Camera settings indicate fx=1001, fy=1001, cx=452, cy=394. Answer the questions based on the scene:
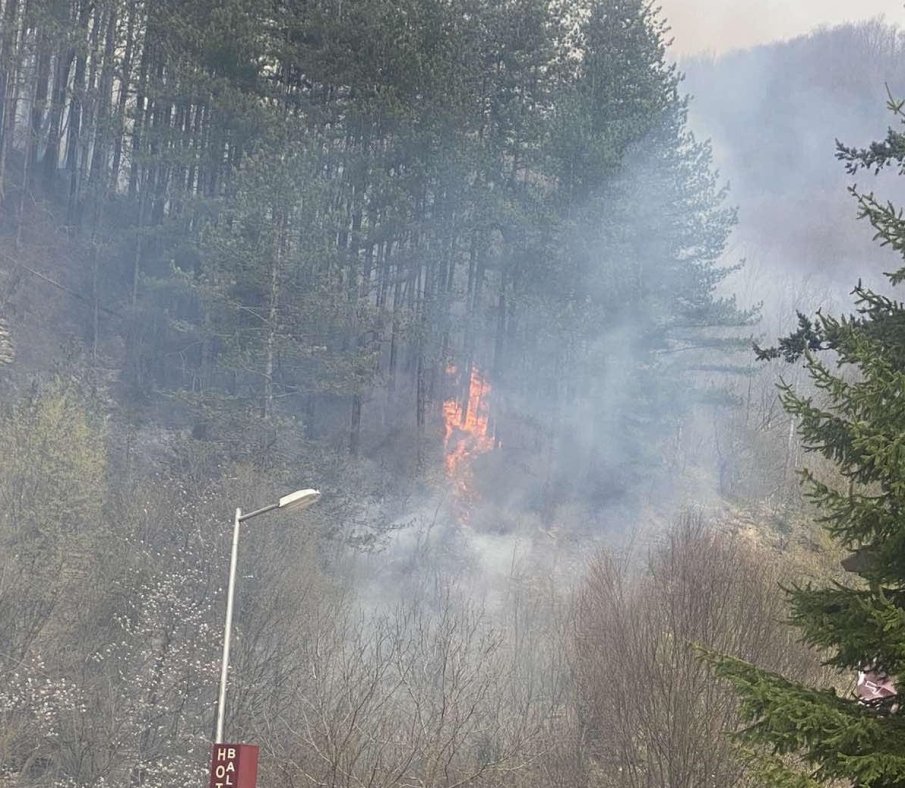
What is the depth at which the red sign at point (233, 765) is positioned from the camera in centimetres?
1072

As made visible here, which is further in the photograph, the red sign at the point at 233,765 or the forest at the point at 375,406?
the forest at the point at 375,406

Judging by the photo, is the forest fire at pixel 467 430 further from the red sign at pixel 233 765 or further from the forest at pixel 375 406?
the red sign at pixel 233 765

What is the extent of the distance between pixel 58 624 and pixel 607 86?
25.4m

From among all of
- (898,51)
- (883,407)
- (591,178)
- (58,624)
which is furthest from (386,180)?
(898,51)

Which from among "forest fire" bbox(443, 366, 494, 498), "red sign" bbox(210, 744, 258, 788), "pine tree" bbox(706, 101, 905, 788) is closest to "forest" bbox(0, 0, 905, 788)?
"forest fire" bbox(443, 366, 494, 498)

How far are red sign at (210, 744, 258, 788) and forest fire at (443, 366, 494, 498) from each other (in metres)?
24.5

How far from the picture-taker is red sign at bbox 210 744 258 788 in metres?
10.7

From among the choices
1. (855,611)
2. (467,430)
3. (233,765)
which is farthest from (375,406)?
(855,611)

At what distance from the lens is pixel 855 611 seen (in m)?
7.59

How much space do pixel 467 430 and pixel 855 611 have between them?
3029 cm

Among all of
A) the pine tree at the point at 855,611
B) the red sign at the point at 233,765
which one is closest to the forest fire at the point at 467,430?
the red sign at the point at 233,765

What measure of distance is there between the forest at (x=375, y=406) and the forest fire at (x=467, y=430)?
0.48ft

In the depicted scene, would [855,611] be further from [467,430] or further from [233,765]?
[467,430]

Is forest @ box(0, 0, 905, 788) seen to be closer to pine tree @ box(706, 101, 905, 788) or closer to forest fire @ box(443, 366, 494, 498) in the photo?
forest fire @ box(443, 366, 494, 498)
